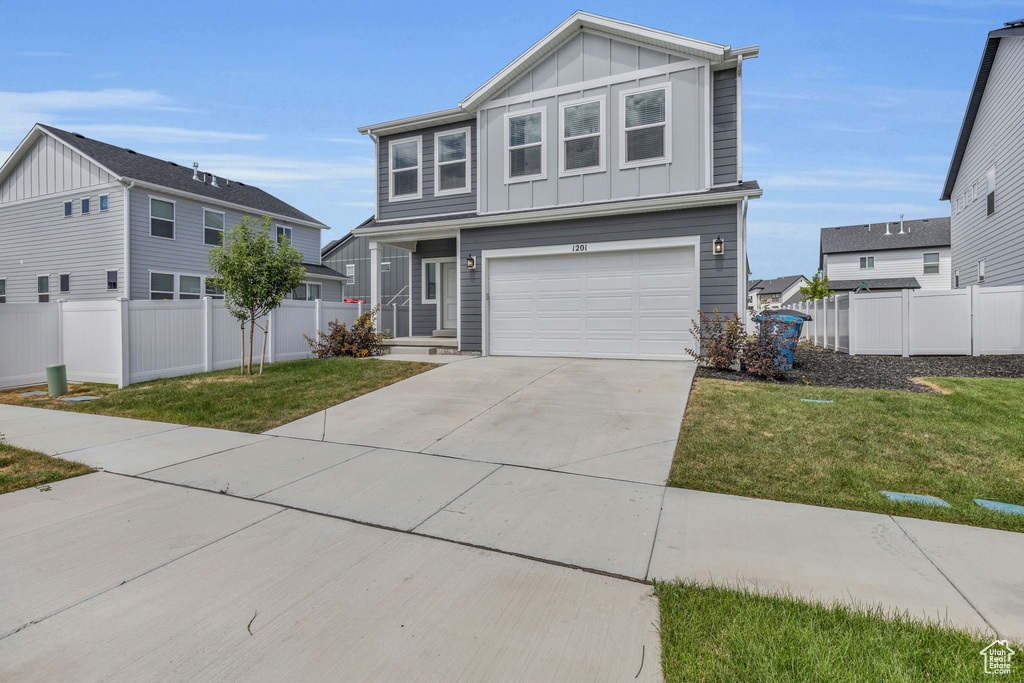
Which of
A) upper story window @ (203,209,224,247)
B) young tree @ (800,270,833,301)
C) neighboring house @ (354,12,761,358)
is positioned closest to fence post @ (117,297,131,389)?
neighboring house @ (354,12,761,358)

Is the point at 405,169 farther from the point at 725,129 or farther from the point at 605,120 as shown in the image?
the point at 725,129

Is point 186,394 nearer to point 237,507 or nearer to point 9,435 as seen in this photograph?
point 9,435

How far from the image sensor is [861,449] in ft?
16.4

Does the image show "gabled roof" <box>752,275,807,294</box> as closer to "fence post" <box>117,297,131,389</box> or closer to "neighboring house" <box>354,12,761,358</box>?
"neighboring house" <box>354,12,761,358</box>

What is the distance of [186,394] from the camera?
8.37m

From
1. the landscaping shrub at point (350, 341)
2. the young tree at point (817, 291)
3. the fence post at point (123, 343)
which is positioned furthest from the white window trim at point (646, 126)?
the young tree at point (817, 291)

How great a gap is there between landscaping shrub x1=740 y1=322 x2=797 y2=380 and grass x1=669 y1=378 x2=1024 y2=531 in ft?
4.31

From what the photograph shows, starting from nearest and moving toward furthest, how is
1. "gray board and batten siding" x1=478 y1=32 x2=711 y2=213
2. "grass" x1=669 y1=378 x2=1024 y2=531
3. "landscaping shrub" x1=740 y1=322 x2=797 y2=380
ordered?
1. "grass" x1=669 y1=378 x2=1024 y2=531
2. "landscaping shrub" x1=740 y1=322 x2=797 y2=380
3. "gray board and batten siding" x1=478 y1=32 x2=711 y2=213

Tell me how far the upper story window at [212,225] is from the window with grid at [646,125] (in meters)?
16.3

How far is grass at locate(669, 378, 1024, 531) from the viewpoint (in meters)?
3.99

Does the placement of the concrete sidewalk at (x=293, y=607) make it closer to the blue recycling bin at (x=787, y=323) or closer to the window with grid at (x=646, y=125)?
the blue recycling bin at (x=787, y=323)

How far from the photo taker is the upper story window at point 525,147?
11508 millimetres

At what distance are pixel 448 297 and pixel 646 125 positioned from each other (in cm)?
750

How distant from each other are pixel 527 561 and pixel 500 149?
10940 millimetres
